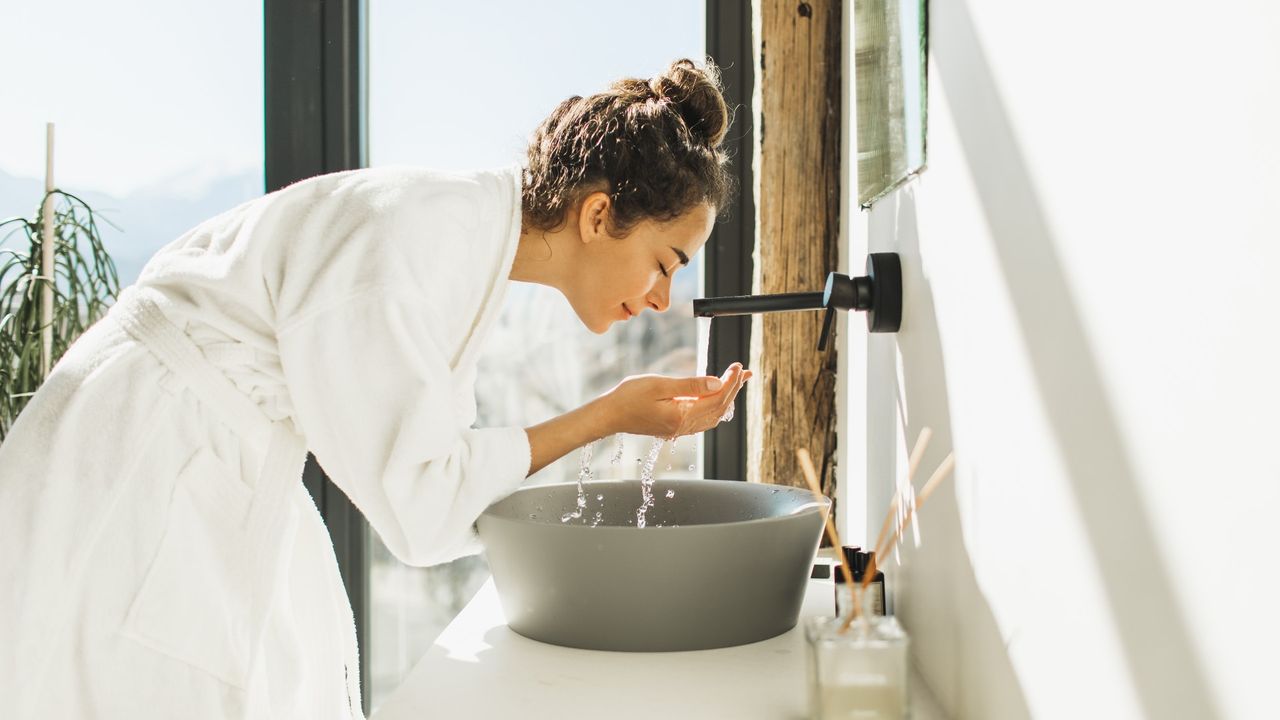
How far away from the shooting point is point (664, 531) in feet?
3.21

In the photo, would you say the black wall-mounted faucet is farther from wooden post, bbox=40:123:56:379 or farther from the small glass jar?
wooden post, bbox=40:123:56:379

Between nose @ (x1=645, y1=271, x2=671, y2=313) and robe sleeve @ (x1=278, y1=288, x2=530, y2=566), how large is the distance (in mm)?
375

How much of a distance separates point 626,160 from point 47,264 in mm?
1333

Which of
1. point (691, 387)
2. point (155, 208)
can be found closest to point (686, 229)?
point (691, 387)

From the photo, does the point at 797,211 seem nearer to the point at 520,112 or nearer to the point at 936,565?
the point at 520,112

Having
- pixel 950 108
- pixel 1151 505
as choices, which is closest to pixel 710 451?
pixel 950 108

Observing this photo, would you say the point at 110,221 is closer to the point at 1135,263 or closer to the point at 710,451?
the point at 710,451

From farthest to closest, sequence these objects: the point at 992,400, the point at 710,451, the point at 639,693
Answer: the point at 710,451
the point at 639,693
the point at 992,400

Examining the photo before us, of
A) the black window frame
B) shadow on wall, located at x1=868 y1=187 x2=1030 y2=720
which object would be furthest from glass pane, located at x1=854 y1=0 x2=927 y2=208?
the black window frame

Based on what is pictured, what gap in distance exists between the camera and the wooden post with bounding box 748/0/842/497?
1784mm

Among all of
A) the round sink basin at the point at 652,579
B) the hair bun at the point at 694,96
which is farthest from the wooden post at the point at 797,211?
the round sink basin at the point at 652,579

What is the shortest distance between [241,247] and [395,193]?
181 mm

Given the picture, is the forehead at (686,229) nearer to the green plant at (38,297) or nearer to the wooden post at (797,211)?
the wooden post at (797,211)

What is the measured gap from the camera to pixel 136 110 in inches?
88.7
